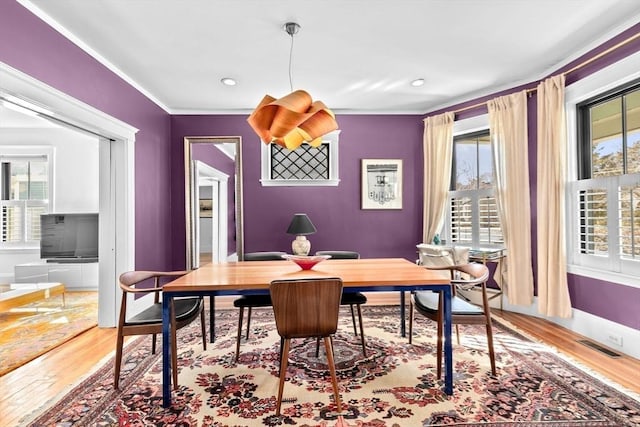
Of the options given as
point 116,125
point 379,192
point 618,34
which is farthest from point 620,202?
point 116,125

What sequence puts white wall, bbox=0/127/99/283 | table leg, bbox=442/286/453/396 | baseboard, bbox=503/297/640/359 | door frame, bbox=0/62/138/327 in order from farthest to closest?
1. white wall, bbox=0/127/99/283
2. door frame, bbox=0/62/138/327
3. baseboard, bbox=503/297/640/359
4. table leg, bbox=442/286/453/396

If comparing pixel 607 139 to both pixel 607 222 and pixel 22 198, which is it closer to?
pixel 607 222

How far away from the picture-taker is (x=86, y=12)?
7.61 ft

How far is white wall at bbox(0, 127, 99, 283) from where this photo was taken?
5.02 m

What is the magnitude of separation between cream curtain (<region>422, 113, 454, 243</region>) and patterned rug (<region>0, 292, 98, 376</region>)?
417 centimetres

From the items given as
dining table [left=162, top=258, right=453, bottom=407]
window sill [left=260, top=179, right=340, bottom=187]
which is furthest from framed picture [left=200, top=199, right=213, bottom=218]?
dining table [left=162, top=258, right=453, bottom=407]

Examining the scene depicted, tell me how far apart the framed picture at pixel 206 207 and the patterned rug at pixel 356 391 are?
Answer: 2.11m

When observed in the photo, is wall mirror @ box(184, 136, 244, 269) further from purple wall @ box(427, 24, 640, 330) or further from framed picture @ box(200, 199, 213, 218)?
purple wall @ box(427, 24, 640, 330)

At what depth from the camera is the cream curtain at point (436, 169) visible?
4.27m

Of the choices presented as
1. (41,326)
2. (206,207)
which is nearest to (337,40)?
(206,207)

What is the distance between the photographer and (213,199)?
4.68m

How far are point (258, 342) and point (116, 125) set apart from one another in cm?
251

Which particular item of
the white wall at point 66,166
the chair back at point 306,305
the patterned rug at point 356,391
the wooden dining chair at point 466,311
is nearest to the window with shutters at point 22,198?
the white wall at point 66,166

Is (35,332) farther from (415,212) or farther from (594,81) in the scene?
(594,81)
